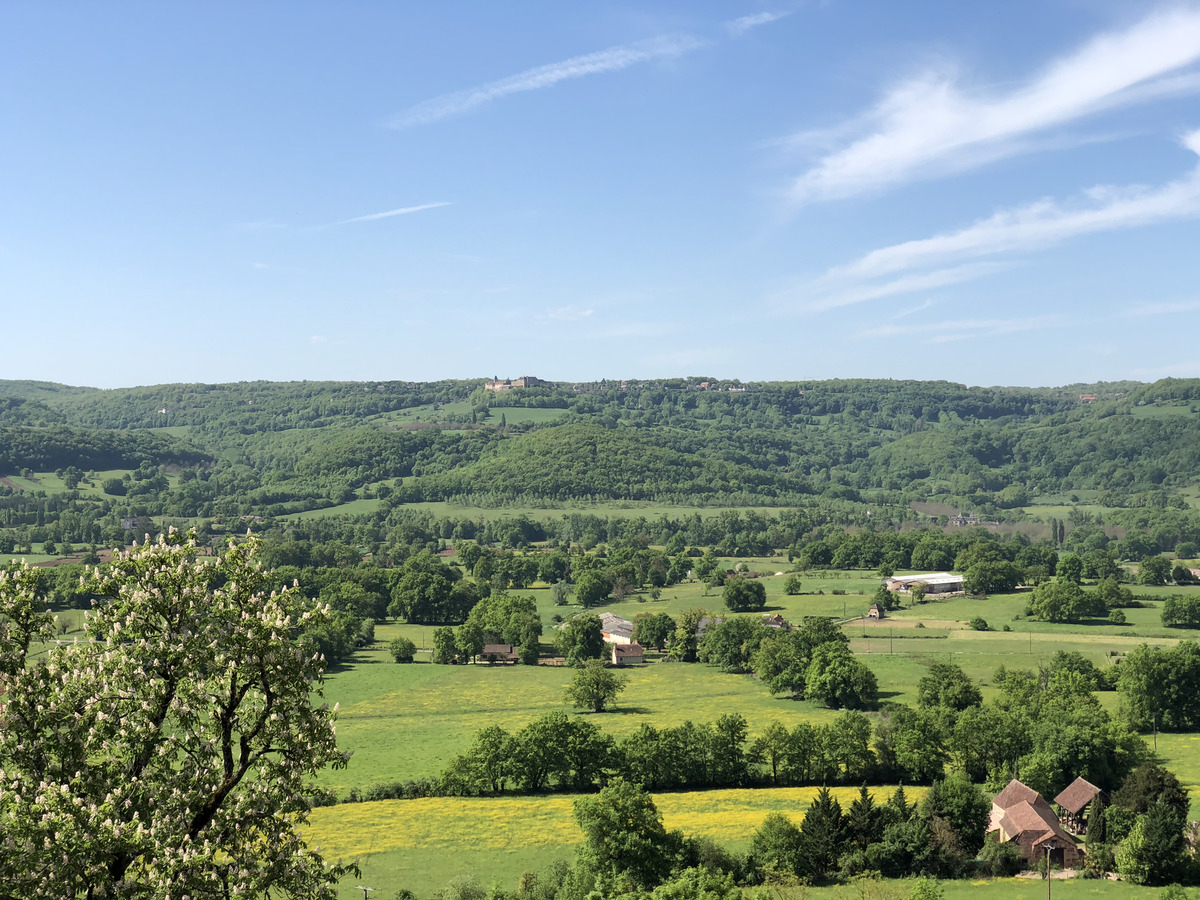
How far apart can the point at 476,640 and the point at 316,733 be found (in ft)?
257

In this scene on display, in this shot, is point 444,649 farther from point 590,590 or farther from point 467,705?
point 590,590

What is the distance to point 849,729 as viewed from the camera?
5269 centimetres

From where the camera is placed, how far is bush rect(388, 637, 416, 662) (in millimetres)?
88875

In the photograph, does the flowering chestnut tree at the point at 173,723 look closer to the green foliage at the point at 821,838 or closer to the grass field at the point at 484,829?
the grass field at the point at 484,829

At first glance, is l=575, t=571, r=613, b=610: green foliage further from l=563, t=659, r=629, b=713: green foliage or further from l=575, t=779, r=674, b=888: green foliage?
l=575, t=779, r=674, b=888: green foliage

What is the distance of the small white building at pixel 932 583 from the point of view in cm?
12250

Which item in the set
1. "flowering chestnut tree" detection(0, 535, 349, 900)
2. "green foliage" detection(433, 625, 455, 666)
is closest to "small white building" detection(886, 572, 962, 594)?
"green foliage" detection(433, 625, 455, 666)

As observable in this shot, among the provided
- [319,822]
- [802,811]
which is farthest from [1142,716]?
[319,822]

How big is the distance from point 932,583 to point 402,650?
226ft

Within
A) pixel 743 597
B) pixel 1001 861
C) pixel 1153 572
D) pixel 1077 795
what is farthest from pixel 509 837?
pixel 1153 572

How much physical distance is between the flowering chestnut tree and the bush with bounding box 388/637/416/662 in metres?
77.3

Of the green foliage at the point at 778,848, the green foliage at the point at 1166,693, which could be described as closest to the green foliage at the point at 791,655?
the green foliage at the point at 1166,693

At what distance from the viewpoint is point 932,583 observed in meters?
123

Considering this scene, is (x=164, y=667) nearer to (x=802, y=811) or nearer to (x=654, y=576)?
(x=802, y=811)
